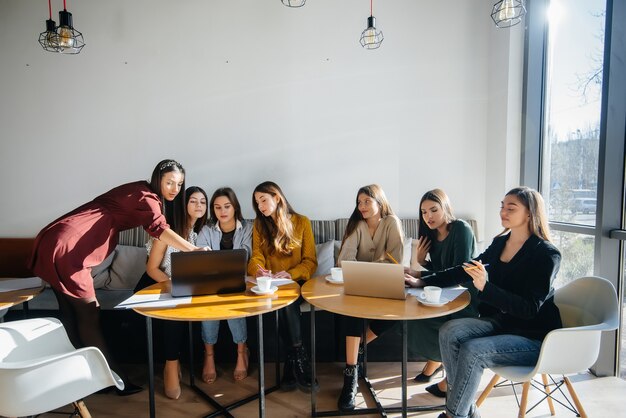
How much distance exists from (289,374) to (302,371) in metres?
0.09

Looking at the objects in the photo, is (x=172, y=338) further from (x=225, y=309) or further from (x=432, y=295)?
(x=432, y=295)

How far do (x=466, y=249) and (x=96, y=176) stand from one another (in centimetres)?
317

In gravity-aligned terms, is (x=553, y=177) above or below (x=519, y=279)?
above

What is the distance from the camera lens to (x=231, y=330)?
104 inches

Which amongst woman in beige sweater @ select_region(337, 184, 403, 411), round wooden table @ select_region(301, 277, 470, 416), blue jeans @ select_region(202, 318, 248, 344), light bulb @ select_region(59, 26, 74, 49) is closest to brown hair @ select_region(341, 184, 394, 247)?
woman in beige sweater @ select_region(337, 184, 403, 411)

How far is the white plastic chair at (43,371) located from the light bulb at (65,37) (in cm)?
188

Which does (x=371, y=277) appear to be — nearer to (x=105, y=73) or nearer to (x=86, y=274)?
(x=86, y=274)

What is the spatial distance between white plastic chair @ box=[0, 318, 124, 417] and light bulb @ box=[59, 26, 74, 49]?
→ 1883 mm

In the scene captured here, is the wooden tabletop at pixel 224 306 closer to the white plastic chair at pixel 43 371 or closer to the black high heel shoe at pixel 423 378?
the white plastic chair at pixel 43 371

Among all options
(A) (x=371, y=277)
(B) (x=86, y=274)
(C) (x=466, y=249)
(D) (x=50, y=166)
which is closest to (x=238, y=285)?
(A) (x=371, y=277)

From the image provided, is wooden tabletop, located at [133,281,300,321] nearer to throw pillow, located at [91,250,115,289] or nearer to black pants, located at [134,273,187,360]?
black pants, located at [134,273,187,360]

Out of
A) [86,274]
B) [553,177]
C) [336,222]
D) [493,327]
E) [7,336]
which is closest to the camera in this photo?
[7,336]

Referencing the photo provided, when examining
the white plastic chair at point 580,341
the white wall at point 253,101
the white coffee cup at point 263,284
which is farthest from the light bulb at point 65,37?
the white plastic chair at point 580,341

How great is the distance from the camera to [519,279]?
6.07 ft
